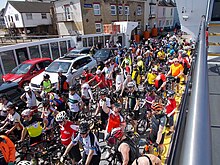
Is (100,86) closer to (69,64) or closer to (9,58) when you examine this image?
(69,64)

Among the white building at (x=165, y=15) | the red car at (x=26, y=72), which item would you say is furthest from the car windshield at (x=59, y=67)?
the white building at (x=165, y=15)

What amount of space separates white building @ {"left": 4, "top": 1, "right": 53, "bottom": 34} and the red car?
25.3 metres

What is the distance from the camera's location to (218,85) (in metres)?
3.15

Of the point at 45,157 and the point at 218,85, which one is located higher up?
the point at 218,85

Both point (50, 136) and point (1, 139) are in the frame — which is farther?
point (50, 136)

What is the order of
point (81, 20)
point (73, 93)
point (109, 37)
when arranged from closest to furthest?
point (73, 93), point (109, 37), point (81, 20)

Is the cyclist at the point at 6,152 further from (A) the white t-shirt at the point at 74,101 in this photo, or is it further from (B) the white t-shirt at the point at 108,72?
(B) the white t-shirt at the point at 108,72

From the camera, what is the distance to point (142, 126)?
248 inches

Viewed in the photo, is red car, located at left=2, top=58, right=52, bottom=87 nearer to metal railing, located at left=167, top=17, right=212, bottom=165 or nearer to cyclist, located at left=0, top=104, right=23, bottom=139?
cyclist, located at left=0, top=104, right=23, bottom=139

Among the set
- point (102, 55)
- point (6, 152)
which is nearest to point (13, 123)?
point (6, 152)

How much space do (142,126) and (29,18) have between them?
34476mm

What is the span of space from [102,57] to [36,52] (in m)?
5.37

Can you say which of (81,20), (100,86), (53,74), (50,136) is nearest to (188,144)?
(50,136)

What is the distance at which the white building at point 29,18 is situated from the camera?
3338 cm
